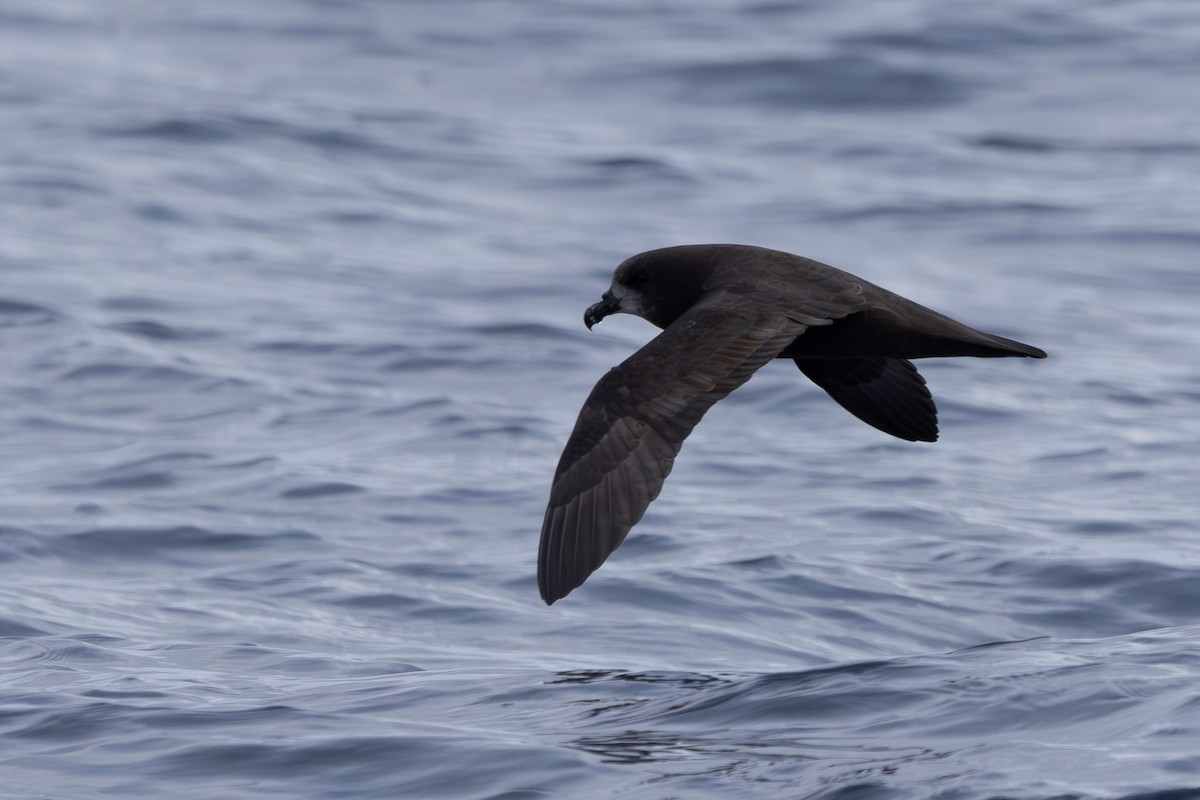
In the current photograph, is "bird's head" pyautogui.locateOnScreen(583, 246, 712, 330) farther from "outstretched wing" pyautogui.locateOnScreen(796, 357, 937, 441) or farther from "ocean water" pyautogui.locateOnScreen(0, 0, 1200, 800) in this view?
"ocean water" pyautogui.locateOnScreen(0, 0, 1200, 800)

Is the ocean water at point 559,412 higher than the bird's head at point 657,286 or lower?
lower

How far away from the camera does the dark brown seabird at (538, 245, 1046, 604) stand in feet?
19.5

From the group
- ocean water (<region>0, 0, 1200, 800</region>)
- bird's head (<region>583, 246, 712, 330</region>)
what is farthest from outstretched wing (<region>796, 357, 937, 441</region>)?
bird's head (<region>583, 246, 712, 330</region>)

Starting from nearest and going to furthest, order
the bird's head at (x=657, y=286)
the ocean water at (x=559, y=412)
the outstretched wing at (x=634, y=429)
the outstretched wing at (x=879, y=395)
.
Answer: the ocean water at (x=559, y=412), the outstretched wing at (x=634, y=429), the bird's head at (x=657, y=286), the outstretched wing at (x=879, y=395)

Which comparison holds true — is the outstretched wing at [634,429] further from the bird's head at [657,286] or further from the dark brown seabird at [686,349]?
the bird's head at [657,286]

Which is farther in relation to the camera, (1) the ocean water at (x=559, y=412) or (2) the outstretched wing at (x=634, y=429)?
(2) the outstretched wing at (x=634, y=429)

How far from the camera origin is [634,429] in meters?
6.09

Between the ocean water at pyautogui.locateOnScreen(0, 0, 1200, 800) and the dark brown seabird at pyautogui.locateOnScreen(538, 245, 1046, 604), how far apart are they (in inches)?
23.3

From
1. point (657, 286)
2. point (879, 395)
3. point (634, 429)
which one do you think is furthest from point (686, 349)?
point (879, 395)

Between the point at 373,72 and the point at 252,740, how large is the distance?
13358mm

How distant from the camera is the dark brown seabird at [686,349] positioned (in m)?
5.95

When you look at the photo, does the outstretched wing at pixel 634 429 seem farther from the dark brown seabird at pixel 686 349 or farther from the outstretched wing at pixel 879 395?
the outstretched wing at pixel 879 395

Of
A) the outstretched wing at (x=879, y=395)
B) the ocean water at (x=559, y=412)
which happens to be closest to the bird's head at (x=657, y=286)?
the outstretched wing at (x=879, y=395)

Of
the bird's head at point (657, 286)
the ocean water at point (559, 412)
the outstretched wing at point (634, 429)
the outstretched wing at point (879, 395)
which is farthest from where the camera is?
the outstretched wing at point (879, 395)
